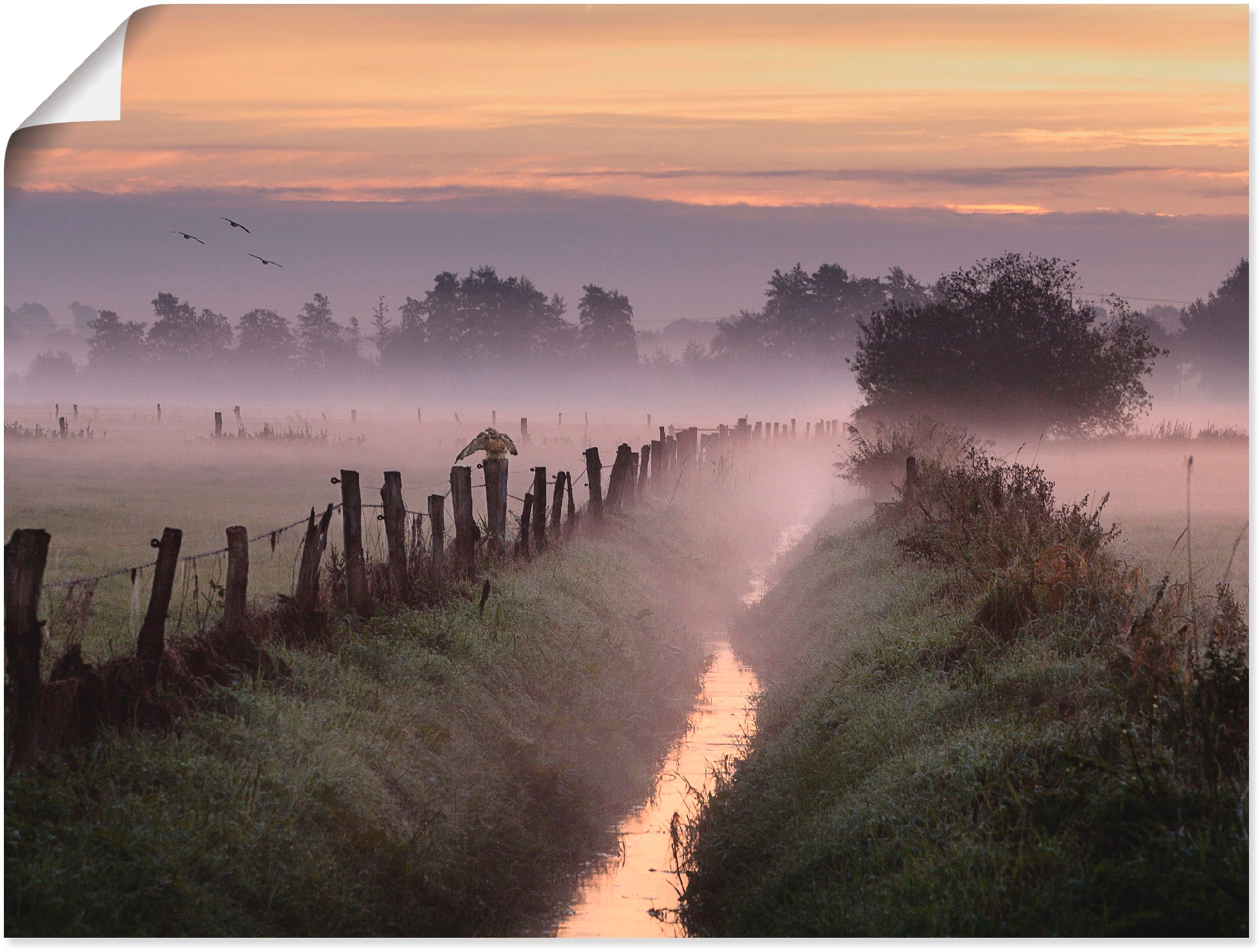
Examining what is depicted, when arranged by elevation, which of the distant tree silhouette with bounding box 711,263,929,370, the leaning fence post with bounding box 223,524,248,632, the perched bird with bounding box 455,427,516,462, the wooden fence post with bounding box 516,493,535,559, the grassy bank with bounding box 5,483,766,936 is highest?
the distant tree silhouette with bounding box 711,263,929,370

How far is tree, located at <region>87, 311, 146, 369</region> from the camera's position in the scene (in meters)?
49.9

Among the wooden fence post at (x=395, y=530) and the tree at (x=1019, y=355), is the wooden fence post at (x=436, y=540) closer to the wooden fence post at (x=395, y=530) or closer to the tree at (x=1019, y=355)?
the wooden fence post at (x=395, y=530)

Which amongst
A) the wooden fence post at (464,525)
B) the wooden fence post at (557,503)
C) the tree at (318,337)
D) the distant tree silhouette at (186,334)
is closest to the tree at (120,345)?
the distant tree silhouette at (186,334)

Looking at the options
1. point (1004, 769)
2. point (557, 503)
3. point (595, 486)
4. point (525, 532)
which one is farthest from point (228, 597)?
point (595, 486)

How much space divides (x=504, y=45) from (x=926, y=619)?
6664mm

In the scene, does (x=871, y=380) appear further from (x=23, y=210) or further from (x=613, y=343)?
(x=23, y=210)

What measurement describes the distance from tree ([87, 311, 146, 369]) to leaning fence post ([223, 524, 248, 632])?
1737 inches

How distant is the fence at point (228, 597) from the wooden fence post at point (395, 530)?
2cm

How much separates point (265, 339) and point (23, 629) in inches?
2328

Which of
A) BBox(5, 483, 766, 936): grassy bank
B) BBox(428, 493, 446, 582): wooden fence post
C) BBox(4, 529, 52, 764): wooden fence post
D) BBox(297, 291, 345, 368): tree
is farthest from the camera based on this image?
BBox(297, 291, 345, 368): tree

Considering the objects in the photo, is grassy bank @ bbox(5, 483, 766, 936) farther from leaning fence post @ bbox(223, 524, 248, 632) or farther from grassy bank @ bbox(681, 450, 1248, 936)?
grassy bank @ bbox(681, 450, 1248, 936)

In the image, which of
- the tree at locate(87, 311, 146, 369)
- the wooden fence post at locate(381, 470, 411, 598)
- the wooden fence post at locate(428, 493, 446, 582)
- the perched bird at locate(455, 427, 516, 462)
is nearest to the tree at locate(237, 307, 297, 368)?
the tree at locate(87, 311, 146, 369)

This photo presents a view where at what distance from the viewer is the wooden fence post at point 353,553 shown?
32.8ft

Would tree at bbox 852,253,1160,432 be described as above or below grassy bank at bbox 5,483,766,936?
above
